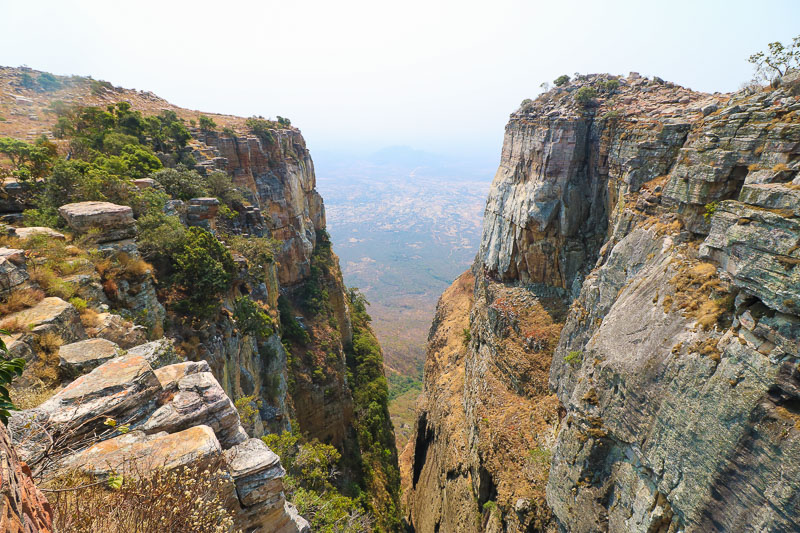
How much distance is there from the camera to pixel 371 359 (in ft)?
114

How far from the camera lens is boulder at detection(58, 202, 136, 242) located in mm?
11477

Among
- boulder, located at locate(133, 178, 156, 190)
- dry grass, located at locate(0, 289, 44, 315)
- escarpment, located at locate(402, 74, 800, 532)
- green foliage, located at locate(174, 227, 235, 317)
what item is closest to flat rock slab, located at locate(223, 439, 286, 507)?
dry grass, located at locate(0, 289, 44, 315)

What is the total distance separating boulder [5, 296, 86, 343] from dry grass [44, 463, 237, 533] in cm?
454

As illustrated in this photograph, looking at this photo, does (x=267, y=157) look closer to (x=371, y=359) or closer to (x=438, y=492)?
→ (x=371, y=359)

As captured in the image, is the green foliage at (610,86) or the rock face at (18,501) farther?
the green foliage at (610,86)

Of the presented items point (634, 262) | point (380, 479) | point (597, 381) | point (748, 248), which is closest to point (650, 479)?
point (597, 381)

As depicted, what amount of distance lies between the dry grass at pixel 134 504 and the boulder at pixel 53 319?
4543 mm

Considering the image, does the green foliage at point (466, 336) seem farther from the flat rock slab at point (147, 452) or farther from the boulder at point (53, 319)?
the boulder at point (53, 319)

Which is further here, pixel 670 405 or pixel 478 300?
pixel 478 300

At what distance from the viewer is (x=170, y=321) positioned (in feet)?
42.1

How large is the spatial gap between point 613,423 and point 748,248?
7.46 m

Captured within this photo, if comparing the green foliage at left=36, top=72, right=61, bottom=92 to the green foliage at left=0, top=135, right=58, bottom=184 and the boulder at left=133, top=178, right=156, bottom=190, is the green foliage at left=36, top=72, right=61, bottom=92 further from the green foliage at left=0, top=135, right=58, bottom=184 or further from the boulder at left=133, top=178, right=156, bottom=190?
the boulder at left=133, top=178, right=156, bottom=190

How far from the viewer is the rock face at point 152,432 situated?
224 inches

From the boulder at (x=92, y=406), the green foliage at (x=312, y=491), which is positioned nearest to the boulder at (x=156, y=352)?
the boulder at (x=92, y=406)
